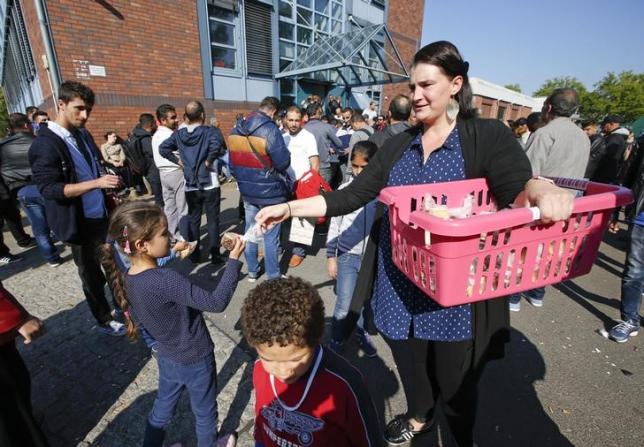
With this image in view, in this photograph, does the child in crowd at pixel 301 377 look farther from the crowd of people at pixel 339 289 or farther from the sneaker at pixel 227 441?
the sneaker at pixel 227 441

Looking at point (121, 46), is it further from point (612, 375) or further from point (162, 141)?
point (612, 375)

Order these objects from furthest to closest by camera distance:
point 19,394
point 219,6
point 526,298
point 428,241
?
point 219,6 < point 526,298 < point 19,394 < point 428,241

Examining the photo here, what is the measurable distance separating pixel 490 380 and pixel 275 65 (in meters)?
12.0

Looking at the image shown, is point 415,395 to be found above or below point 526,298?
above

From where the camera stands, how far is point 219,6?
33.3 feet

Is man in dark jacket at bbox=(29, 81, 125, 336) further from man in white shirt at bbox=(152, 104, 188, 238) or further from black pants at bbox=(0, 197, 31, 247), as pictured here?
black pants at bbox=(0, 197, 31, 247)

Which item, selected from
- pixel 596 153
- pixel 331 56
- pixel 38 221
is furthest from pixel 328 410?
pixel 331 56

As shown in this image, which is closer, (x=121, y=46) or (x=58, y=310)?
(x=58, y=310)

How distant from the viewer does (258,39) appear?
11281mm

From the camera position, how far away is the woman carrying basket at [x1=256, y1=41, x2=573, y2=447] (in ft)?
5.02

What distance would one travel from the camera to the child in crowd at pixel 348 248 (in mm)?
2668

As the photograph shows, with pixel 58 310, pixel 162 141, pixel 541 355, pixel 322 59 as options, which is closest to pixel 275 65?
pixel 322 59

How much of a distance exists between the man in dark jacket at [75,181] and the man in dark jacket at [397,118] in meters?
3.17

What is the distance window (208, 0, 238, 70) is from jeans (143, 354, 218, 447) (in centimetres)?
1071
